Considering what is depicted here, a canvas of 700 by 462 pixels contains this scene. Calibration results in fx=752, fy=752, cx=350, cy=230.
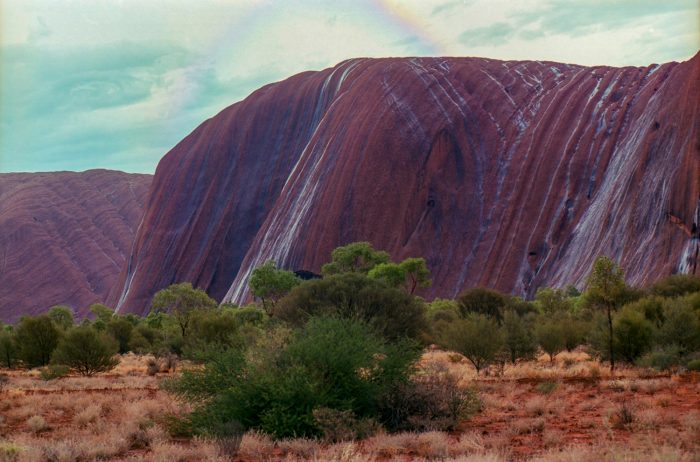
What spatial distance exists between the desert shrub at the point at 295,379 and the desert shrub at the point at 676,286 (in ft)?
81.1

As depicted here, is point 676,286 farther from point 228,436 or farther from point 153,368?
point 228,436

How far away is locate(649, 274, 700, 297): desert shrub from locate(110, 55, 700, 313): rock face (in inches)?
498

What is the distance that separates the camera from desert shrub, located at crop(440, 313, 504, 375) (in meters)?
24.9

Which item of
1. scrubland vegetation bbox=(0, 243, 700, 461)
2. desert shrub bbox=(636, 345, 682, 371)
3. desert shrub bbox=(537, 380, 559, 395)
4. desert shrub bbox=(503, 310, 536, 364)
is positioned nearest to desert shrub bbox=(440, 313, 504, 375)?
scrubland vegetation bbox=(0, 243, 700, 461)

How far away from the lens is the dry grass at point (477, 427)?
10594 mm

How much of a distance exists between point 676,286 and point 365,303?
17.0 meters

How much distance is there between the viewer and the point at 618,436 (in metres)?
11.9

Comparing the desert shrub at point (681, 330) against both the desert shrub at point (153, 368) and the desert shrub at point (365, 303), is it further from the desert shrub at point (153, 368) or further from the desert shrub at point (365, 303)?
the desert shrub at point (153, 368)

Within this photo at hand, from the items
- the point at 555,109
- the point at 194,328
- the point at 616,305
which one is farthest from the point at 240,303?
the point at 616,305

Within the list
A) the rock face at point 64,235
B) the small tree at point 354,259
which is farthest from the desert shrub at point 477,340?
the rock face at point 64,235

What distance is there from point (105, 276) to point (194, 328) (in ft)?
319

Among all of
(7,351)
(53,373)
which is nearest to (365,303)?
(53,373)

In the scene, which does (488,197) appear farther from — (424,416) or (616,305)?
(424,416)

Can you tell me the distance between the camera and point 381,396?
13.7 meters
